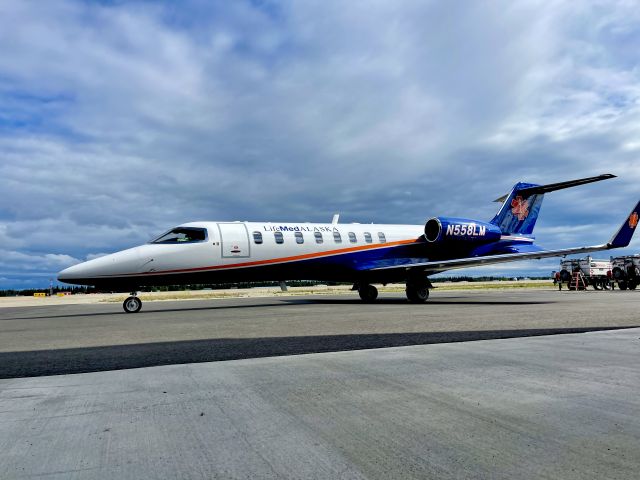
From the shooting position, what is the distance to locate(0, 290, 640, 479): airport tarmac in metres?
2.45

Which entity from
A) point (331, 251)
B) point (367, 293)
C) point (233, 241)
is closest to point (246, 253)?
point (233, 241)

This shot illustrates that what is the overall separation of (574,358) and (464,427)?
2861mm

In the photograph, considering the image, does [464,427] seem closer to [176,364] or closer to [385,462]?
[385,462]

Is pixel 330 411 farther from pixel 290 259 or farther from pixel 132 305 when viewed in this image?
pixel 290 259

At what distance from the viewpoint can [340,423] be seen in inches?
121

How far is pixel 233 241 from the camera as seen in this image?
16.3 meters

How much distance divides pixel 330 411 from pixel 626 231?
16964mm

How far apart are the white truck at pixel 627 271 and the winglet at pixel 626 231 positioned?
20461 millimetres

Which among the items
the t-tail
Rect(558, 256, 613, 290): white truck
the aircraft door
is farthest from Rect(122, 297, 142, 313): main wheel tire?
Rect(558, 256, 613, 290): white truck

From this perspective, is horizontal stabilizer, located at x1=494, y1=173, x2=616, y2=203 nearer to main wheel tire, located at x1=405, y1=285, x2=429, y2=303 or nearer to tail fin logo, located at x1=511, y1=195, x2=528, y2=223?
tail fin logo, located at x1=511, y1=195, x2=528, y2=223

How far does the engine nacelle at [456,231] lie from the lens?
19.6 m

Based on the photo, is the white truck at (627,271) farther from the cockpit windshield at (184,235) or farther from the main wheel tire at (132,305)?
the main wheel tire at (132,305)

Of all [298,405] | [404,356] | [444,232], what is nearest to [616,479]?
[298,405]

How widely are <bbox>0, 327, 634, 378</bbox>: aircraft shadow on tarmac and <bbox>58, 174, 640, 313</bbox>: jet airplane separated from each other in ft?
27.7
